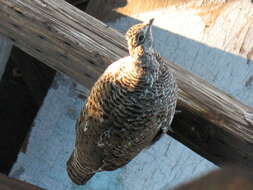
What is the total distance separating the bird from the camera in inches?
46.1

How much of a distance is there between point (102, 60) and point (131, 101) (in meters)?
0.17

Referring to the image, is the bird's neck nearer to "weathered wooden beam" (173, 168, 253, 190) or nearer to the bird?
the bird

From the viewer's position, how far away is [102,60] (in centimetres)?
114

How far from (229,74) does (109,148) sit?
0.75 metres

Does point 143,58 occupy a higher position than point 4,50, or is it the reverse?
point 143,58

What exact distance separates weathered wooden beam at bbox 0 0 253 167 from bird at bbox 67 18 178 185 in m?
0.05

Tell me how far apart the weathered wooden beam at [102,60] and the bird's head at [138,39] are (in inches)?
2.5

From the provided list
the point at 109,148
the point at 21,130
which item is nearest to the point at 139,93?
the point at 109,148

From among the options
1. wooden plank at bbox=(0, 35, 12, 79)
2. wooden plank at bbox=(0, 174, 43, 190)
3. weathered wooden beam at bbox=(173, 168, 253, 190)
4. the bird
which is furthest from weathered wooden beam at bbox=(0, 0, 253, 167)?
weathered wooden beam at bbox=(173, 168, 253, 190)

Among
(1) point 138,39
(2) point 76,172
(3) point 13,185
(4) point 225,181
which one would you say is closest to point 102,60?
(1) point 138,39

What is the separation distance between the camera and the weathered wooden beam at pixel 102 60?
1087mm

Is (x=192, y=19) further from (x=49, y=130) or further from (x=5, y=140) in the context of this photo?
(x=5, y=140)

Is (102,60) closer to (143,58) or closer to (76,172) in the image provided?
(143,58)

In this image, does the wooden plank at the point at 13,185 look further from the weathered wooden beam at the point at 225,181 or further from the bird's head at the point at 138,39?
the weathered wooden beam at the point at 225,181
